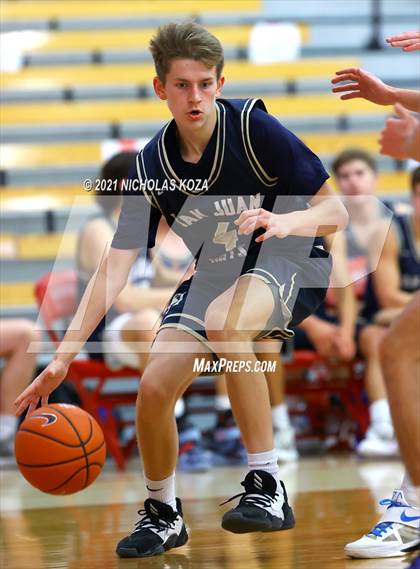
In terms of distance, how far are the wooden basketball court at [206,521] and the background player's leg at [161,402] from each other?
296mm

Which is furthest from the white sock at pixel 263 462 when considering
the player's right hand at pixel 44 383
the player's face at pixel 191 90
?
the player's face at pixel 191 90

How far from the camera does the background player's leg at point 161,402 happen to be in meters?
3.16

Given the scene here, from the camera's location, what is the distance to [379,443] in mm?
5906

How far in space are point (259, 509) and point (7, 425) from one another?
10.0 feet

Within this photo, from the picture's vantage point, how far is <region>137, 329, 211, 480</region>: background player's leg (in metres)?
3.16

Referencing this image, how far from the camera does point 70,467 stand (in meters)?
3.40

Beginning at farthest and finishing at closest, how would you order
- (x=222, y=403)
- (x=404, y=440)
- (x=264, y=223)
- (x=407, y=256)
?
(x=407, y=256) → (x=222, y=403) → (x=264, y=223) → (x=404, y=440)

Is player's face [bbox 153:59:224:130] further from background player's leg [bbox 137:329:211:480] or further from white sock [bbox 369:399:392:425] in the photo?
white sock [bbox 369:399:392:425]

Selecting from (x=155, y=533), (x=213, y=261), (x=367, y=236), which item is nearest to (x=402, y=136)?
(x=213, y=261)

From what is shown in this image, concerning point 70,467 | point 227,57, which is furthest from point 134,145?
point 70,467

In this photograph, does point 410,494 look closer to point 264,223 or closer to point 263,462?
point 263,462

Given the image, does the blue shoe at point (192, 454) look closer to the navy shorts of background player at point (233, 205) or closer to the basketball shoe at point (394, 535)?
the navy shorts of background player at point (233, 205)

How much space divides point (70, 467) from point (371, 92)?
1.56 m

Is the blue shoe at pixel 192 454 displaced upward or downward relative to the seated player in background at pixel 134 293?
downward
